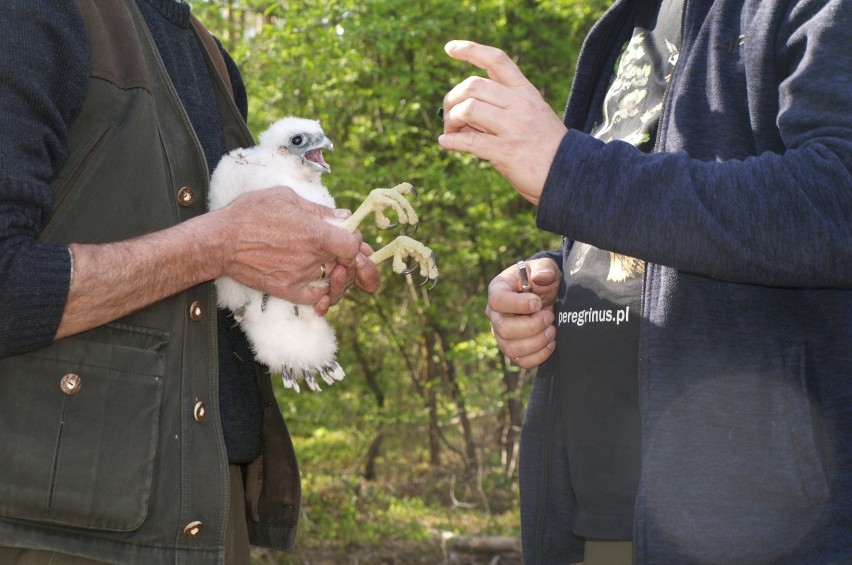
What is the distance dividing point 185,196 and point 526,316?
3.07ft

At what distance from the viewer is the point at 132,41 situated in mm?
1887

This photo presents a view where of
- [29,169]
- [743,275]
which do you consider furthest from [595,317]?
[29,169]

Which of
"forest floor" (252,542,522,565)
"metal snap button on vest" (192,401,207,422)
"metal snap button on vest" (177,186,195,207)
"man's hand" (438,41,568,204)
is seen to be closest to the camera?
"man's hand" (438,41,568,204)

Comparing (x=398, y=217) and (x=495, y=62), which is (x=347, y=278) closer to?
(x=398, y=217)

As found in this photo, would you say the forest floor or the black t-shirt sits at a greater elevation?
Result: the black t-shirt

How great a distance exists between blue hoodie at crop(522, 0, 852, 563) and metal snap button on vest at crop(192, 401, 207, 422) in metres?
0.88

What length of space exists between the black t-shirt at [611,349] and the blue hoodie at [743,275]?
0.24 m

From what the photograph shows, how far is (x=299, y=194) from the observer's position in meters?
2.15

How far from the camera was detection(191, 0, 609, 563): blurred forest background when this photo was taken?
6.62 meters

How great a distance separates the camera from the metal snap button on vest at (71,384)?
1684 millimetres

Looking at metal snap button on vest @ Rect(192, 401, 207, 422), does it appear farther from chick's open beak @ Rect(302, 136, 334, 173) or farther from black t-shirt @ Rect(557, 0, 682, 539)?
black t-shirt @ Rect(557, 0, 682, 539)

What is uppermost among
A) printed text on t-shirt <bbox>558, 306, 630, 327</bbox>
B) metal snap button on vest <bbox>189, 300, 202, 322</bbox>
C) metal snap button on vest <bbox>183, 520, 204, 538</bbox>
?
printed text on t-shirt <bbox>558, 306, 630, 327</bbox>

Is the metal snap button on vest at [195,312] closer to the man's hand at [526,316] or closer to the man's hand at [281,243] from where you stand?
the man's hand at [281,243]

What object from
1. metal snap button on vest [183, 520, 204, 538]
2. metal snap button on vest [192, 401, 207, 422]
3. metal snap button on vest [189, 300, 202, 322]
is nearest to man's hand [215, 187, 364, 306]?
metal snap button on vest [189, 300, 202, 322]
